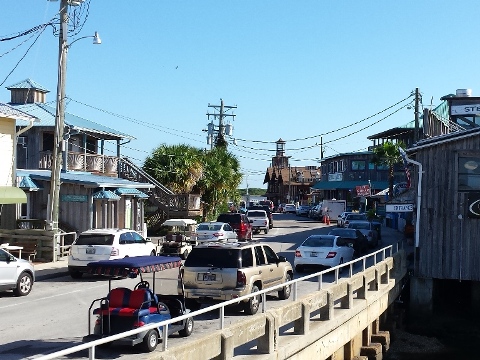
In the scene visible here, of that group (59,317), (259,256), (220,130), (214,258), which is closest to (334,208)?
(220,130)

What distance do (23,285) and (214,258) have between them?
20.2 ft

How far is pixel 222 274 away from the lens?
16.0 metres

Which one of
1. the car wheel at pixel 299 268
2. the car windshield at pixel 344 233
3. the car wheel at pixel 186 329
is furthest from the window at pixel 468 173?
the car wheel at pixel 186 329

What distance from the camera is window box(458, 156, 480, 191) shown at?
23.4 meters

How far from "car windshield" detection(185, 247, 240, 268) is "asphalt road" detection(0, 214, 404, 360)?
1098 mm

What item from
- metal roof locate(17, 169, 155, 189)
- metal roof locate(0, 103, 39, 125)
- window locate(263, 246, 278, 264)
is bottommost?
window locate(263, 246, 278, 264)

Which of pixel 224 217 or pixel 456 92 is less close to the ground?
pixel 456 92

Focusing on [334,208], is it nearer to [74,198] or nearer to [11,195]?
[74,198]

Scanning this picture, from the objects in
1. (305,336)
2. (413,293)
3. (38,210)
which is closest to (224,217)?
(38,210)

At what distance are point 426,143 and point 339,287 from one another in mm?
9491

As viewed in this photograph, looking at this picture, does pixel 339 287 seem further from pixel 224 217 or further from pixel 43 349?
pixel 224 217

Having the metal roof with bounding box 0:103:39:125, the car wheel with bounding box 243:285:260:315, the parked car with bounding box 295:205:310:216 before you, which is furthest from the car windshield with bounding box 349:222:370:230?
the parked car with bounding box 295:205:310:216

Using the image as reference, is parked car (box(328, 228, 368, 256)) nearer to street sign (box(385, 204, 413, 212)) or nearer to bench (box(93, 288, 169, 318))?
street sign (box(385, 204, 413, 212))

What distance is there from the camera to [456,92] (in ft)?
159
